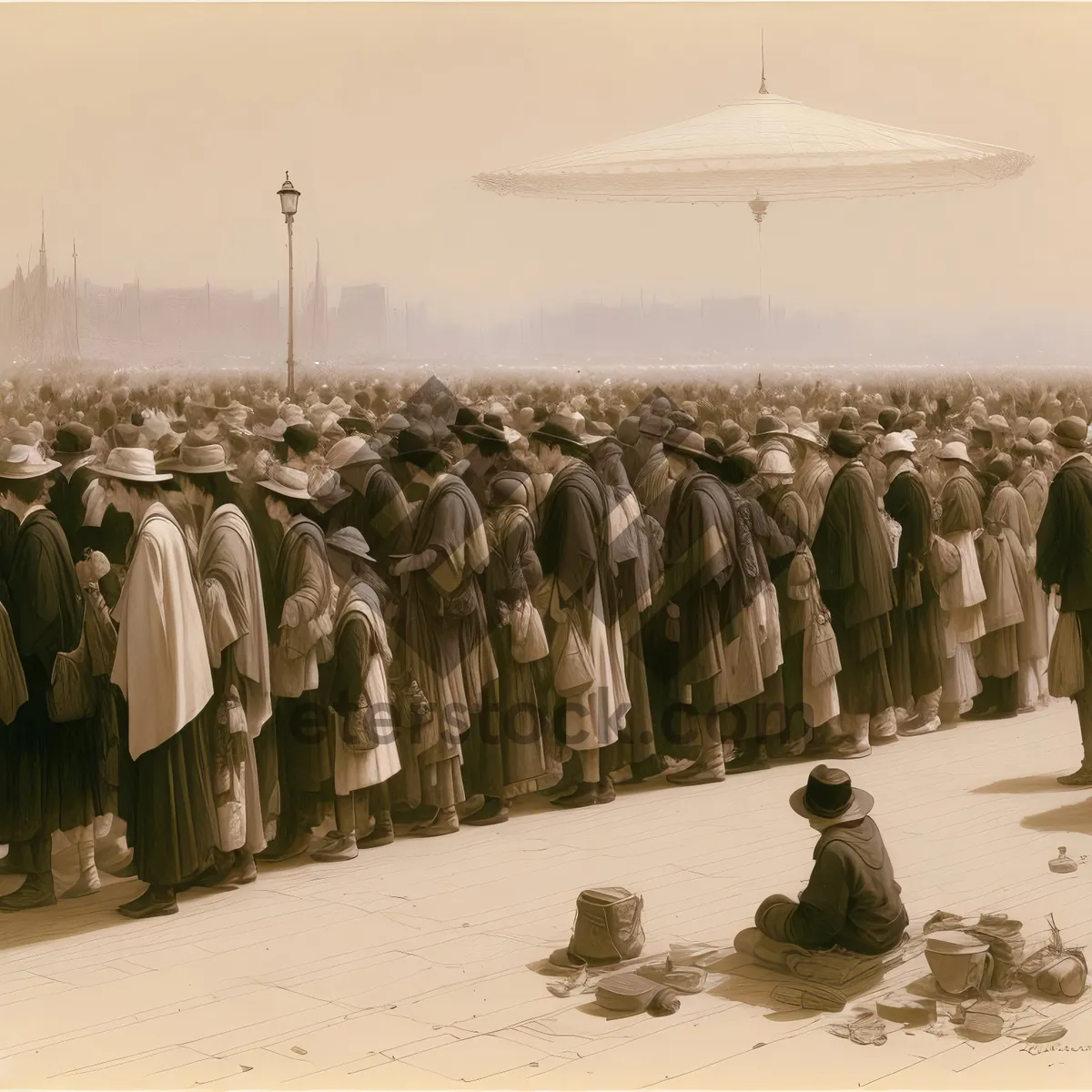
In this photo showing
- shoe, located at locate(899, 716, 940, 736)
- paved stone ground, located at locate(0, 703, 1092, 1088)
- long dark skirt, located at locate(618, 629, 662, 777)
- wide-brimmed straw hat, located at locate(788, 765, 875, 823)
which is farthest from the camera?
shoe, located at locate(899, 716, 940, 736)

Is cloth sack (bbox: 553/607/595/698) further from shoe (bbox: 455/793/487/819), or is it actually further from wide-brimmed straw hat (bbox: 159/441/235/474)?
wide-brimmed straw hat (bbox: 159/441/235/474)

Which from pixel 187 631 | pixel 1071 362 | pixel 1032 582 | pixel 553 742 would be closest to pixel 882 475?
pixel 1032 582

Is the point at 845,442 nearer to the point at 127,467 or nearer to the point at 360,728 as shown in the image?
the point at 360,728

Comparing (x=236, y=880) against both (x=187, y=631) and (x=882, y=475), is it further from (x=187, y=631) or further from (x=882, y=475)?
(x=882, y=475)

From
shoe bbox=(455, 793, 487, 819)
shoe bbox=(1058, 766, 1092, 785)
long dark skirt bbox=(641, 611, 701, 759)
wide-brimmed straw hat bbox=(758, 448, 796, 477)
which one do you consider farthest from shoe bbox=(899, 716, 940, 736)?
shoe bbox=(455, 793, 487, 819)

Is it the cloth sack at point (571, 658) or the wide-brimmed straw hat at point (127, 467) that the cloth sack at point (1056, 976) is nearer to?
the cloth sack at point (571, 658)

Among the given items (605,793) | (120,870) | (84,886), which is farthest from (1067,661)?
(84,886)

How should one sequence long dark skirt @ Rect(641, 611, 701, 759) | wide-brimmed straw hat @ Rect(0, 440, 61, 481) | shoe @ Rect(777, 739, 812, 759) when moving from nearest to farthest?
1. wide-brimmed straw hat @ Rect(0, 440, 61, 481)
2. long dark skirt @ Rect(641, 611, 701, 759)
3. shoe @ Rect(777, 739, 812, 759)
